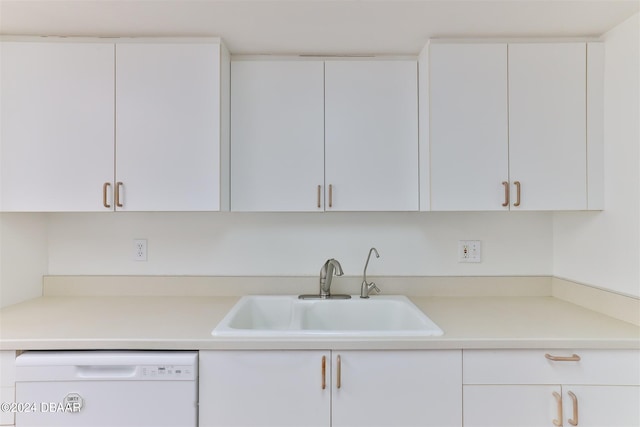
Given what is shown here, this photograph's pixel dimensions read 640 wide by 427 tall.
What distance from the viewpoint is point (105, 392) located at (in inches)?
48.9

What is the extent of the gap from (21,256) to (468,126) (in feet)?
7.30

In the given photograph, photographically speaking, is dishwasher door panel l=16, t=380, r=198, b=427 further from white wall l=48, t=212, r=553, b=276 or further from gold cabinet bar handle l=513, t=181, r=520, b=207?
gold cabinet bar handle l=513, t=181, r=520, b=207

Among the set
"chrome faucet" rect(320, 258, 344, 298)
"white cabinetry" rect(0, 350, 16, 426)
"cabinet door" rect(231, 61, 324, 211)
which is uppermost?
"cabinet door" rect(231, 61, 324, 211)

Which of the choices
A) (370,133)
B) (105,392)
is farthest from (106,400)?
(370,133)

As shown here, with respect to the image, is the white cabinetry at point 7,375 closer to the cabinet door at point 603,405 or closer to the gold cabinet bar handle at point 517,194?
the cabinet door at point 603,405

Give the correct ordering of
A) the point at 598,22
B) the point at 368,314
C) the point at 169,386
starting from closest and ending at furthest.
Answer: the point at 169,386
the point at 598,22
the point at 368,314

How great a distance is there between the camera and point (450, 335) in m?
1.29

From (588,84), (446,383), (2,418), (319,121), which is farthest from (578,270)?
(2,418)

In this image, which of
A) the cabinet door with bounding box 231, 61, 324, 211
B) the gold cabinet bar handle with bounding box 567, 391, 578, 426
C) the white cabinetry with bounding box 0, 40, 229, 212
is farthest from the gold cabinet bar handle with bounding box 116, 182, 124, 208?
the gold cabinet bar handle with bounding box 567, 391, 578, 426

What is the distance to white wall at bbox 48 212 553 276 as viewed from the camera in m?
1.92

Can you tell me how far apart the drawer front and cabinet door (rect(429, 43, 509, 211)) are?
0.62 metres

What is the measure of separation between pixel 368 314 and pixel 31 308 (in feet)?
5.23

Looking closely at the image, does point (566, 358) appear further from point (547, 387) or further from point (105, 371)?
point (105, 371)

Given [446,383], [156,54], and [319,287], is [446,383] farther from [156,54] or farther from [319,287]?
[156,54]
